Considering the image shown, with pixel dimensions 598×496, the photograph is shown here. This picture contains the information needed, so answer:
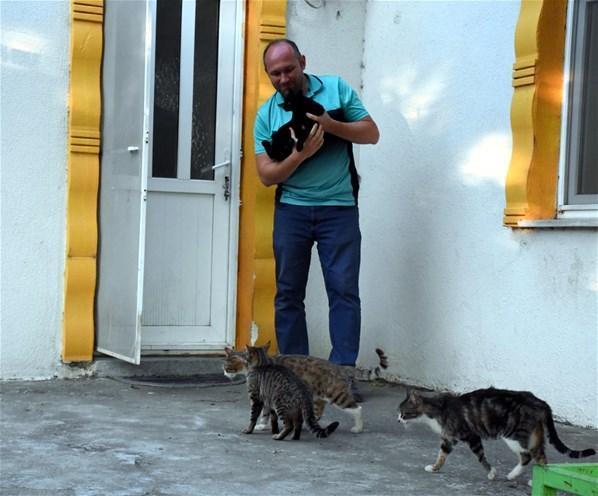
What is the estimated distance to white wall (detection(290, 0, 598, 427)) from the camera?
16.2 ft

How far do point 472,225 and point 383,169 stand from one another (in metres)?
1.01

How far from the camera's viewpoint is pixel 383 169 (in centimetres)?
640

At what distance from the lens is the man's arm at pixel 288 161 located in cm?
513

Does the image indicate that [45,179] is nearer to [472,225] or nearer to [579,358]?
[472,225]

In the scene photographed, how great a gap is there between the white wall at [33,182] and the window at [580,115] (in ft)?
10.1

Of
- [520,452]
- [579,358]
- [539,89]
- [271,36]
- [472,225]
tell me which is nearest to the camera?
[520,452]

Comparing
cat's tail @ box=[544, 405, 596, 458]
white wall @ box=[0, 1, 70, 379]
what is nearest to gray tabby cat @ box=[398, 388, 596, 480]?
cat's tail @ box=[544, 405, 596, 458]

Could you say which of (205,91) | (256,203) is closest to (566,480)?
(256,203)

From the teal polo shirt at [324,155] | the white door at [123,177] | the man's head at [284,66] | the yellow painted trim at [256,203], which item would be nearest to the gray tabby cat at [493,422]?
the teal polo shirt at [324,155]

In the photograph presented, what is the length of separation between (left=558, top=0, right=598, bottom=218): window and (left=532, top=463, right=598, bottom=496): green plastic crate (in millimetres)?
2314

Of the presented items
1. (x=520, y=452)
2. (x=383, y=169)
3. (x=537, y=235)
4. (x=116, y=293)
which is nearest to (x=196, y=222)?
(x=116, y=293)

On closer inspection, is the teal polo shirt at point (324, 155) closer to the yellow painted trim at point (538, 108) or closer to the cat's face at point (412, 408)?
the yellow painted trim at point (538, 108)

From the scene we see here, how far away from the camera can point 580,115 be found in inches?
201

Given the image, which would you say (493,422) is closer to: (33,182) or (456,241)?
(456,241)
